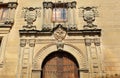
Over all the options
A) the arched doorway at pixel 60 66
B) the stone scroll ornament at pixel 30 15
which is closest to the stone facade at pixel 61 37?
the stone scroll ornament at pixel 30 15

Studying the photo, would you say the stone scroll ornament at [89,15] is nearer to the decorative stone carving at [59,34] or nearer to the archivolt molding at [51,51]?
the decorative stone carving at [59,34]

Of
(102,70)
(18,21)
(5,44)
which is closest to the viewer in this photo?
(102,70)

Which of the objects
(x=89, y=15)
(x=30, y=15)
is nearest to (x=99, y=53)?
(x=89, y=15)

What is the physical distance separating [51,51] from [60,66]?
1.04 meters

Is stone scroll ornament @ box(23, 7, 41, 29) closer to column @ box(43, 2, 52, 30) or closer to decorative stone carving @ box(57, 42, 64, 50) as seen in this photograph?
column @ box(43, 2, 52, 30)

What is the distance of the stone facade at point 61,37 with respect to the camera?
13320mm

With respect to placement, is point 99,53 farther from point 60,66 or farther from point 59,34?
point 59,34

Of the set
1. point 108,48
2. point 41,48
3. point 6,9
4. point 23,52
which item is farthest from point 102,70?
point 6,9

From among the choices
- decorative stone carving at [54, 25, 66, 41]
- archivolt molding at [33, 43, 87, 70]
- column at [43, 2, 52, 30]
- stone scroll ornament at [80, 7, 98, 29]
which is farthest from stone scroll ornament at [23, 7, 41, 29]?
stone scroll ornament at [80, 7, 98, 29]

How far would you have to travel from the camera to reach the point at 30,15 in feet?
50.2

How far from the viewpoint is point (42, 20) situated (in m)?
15.1

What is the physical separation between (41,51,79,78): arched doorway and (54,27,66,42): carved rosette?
85 centimetres

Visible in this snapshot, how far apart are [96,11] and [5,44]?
617 cm

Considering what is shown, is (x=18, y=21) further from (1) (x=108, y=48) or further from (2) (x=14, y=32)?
(1) (x=108, y=48)
